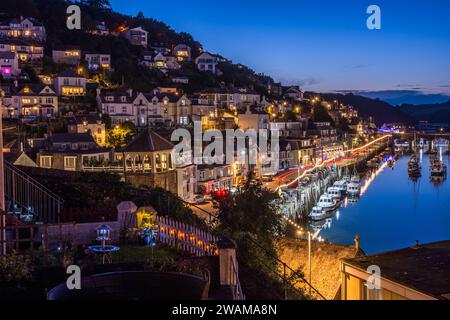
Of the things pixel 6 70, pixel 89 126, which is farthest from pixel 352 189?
pixel 6 70

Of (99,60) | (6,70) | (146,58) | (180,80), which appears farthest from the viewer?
(146,58)

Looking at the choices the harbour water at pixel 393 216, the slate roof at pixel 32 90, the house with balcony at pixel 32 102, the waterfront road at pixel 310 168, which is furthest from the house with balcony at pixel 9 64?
the harbour water at pixel 393 216

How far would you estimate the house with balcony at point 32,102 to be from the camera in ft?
166

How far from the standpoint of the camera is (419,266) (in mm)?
9445

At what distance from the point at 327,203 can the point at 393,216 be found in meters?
7.07

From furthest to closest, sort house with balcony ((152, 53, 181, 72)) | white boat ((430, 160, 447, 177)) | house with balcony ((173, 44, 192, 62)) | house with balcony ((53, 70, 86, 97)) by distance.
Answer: house with balcony ((173, 44, 192, 62))
house with balcony ((152, 53, 181, 72))
white boat ((430, 160, 447, 177))
house with balcony ((53, 70, 86, 97))

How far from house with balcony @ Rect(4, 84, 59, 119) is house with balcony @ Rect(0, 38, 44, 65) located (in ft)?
47.4

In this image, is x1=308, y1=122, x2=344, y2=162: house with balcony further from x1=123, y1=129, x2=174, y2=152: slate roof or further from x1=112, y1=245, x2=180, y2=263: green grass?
x1=112, y1=245, x2=180, y2=263: green grass

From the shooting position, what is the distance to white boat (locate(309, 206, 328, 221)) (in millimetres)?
44491

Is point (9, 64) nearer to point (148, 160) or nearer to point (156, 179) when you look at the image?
point (148, 160)

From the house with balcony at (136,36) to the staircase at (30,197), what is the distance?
258 ft

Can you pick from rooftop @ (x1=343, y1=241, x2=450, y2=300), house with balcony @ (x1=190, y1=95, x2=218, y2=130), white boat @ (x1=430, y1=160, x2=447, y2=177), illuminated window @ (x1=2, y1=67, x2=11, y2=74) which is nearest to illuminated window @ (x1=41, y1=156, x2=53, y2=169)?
house with balcony @ (x1=190, y1=95, x2=218, y2=130)

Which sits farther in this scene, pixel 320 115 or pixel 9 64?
pixel 320 115
